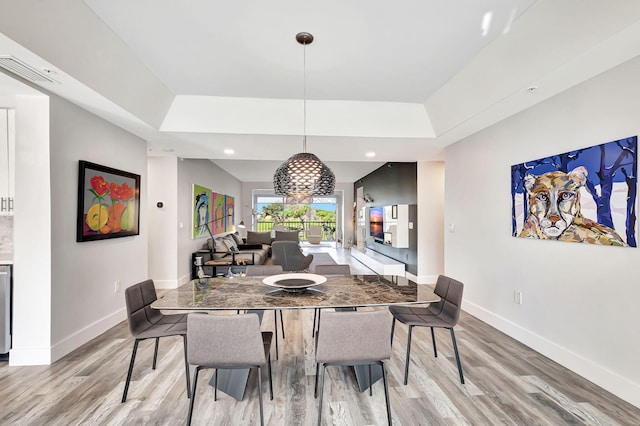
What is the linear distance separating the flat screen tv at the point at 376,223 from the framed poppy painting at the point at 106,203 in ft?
17.1

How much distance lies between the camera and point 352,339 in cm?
175

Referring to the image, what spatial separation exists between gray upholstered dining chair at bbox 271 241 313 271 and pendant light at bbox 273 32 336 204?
333 cm

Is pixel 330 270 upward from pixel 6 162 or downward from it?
downward

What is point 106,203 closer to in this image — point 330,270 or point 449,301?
point 330,270

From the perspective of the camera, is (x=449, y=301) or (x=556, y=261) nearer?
(x=449, y=301)

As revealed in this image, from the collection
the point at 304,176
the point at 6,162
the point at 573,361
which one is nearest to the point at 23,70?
the point at 6,162

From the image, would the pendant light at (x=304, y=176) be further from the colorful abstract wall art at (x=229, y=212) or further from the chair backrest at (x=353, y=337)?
the colorful abstract wall art at (x=229, y=212)

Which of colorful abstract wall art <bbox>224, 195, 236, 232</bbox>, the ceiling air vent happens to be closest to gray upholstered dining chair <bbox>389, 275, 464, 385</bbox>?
the ceiling air vent

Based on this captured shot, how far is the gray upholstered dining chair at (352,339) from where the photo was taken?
1729 mm

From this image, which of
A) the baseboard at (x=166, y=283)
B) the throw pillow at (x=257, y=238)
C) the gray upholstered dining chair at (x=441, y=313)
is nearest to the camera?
the gray upholstered dining chair at (x=441, y=313)

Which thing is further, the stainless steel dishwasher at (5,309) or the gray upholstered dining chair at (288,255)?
the gray upholstered dining chair at (288,255)

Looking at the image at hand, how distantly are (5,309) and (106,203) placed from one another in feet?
4.10

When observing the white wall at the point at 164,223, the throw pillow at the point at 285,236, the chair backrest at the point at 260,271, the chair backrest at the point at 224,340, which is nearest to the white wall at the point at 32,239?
the chair backrest at the point at 260,271

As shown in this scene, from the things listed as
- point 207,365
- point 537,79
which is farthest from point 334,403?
point 537,79
